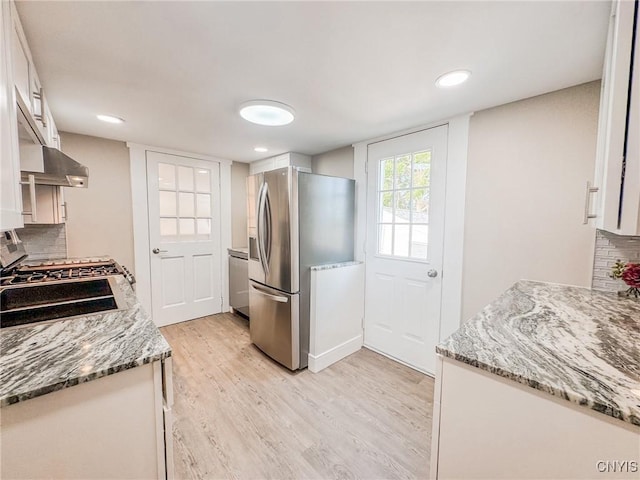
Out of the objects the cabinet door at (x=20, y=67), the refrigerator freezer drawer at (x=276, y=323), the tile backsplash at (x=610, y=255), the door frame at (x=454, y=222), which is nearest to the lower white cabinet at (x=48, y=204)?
the cabinet door at (x=20, y=67)

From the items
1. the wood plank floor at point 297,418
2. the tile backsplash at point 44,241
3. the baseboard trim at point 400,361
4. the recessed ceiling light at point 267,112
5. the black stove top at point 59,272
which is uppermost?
the recessed ceiling light at point 267,112

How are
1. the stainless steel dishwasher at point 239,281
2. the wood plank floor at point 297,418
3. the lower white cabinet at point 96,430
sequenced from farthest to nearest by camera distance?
the stainless steel dishwasher at point 239,281 < the wood plank floor at point 297,418 < the lower white cabinet at point 96,430

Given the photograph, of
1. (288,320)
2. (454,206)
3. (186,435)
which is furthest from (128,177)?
(454,206)

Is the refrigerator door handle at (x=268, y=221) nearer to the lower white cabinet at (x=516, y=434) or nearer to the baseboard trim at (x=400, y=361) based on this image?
the baseboard trim at (x=400, y=361)

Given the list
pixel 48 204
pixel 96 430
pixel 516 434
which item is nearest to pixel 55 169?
pixel 48 204

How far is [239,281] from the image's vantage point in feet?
11.3

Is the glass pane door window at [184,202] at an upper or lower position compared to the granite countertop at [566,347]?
upper

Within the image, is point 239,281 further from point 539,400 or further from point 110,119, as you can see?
point 539,400

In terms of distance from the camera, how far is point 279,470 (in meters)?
1.41

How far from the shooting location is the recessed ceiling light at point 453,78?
1.44 meters

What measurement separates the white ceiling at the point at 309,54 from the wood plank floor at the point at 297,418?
211cm

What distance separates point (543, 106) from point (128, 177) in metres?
3.74

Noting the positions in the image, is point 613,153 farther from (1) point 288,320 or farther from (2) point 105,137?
(2) point 105,137

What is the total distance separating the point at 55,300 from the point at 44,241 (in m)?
1.63
